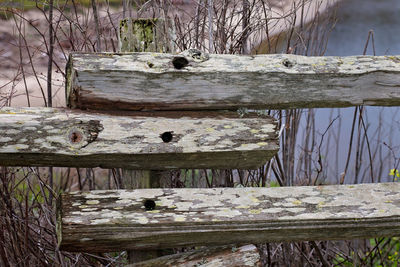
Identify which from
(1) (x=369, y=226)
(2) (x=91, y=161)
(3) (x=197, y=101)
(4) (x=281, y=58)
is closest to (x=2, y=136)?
(2) (x=91, y=161)

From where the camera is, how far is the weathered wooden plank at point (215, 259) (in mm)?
1805

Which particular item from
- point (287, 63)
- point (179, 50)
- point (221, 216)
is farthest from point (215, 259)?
point (179, 50)

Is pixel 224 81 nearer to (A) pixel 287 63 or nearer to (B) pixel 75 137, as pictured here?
(A) pixel 287 63

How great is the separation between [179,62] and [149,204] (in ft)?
1.78

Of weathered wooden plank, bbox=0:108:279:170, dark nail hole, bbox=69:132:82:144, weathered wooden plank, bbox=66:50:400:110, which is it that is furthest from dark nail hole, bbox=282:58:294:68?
dark nail hole, bbox=69:132:82:144

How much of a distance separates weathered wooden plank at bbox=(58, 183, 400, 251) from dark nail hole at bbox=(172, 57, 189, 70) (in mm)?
465

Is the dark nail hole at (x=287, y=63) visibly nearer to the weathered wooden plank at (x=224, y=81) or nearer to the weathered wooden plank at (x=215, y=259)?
the weathered wooden plank at (x=224, y=81)

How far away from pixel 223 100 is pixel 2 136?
80 cm

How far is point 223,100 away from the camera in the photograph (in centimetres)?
185

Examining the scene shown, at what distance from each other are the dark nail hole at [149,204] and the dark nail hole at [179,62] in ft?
1.65

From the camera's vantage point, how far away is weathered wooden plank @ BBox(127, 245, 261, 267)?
180 cm

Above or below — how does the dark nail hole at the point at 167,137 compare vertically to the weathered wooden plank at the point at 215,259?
above

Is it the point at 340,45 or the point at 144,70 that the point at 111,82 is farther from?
the point at 340,45

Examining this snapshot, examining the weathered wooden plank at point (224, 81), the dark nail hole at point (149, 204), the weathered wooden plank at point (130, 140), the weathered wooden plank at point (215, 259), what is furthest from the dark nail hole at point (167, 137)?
the weathered wooden plank at point (215, 259)
